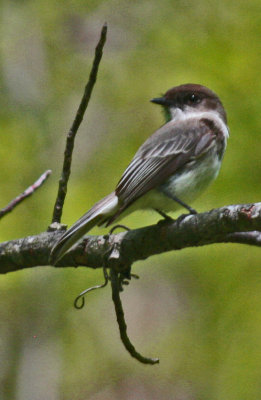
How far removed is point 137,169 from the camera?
4.03 m

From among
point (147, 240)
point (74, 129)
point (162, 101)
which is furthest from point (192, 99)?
point (147, 240)

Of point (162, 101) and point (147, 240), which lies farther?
point (162, 101)

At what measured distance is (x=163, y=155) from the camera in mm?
4148

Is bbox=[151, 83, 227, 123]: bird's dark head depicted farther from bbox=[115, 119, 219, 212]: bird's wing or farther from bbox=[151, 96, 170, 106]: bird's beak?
bbox=[115, 119, 219, 212]: bird's wing

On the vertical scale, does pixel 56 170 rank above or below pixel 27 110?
below

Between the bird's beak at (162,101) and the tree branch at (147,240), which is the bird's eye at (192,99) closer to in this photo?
the bird's beak at (162,101)

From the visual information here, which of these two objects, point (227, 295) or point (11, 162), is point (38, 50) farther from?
point (227, 295)

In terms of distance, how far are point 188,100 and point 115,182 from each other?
803 millimetres

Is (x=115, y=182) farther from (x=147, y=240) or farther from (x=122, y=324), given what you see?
(x=122, y=324)

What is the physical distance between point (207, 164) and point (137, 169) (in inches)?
16.9

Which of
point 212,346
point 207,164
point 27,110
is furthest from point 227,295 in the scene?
Answer: point 27,110

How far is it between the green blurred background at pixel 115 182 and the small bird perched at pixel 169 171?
0.26 metres

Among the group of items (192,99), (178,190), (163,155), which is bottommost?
(178,190)

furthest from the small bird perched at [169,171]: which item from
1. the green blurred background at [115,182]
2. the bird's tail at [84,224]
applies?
the green blurred background at [115,182]
